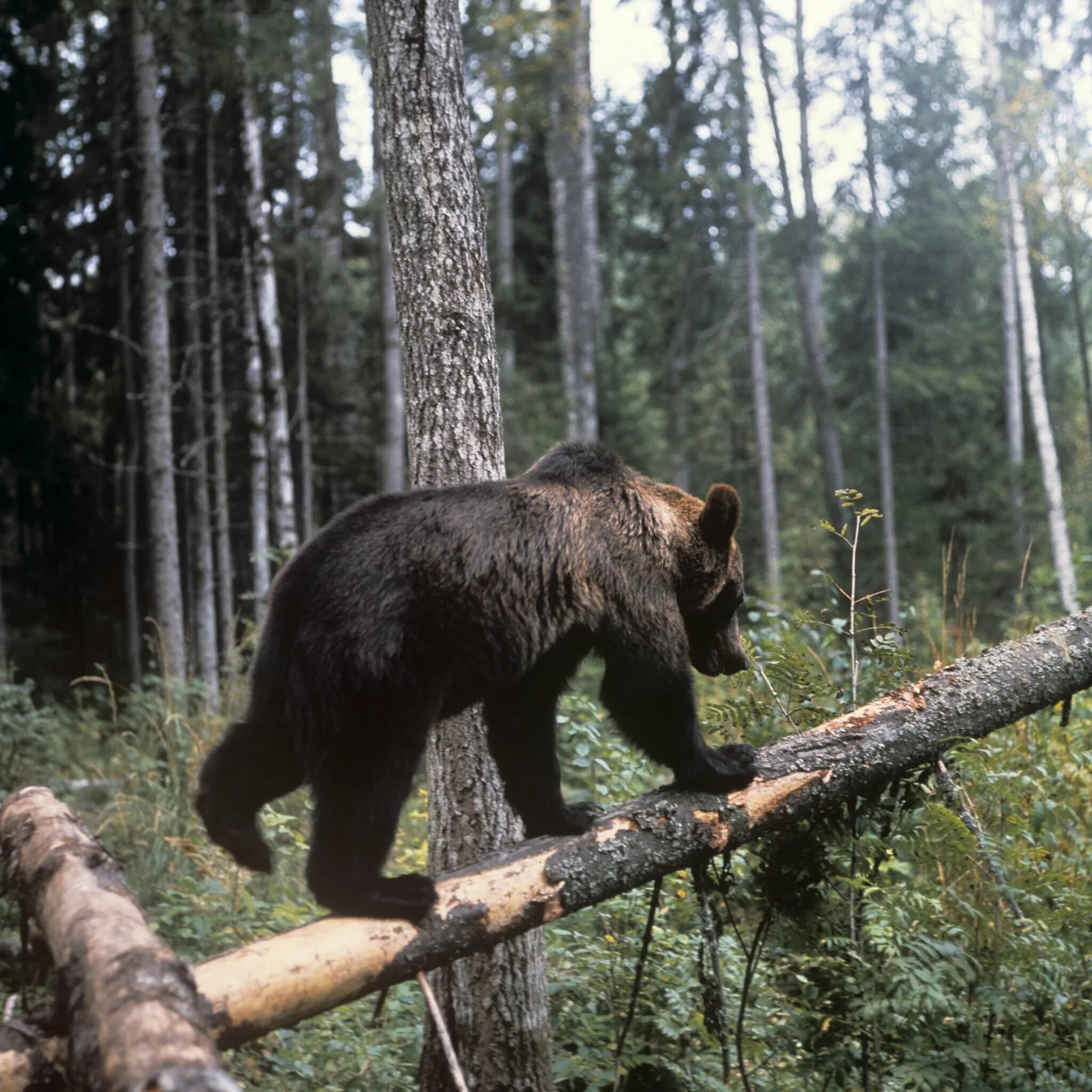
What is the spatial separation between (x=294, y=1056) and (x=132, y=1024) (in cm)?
285

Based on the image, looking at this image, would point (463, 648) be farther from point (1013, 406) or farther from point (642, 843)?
point (1013, 406)

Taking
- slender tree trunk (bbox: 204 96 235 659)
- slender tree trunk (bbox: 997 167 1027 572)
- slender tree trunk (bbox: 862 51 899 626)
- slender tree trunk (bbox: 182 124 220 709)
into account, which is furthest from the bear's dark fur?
slender tree trunk (bbox: 997 167 1027 572)

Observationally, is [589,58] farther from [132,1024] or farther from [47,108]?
[132,1024]

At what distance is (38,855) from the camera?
2932 mm

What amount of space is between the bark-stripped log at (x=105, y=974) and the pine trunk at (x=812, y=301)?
1884cm

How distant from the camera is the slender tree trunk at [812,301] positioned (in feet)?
69.3

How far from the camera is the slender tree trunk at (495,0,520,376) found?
21.1 metres

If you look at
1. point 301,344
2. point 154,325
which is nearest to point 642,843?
point 154,325

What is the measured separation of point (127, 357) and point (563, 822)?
53.8 ft

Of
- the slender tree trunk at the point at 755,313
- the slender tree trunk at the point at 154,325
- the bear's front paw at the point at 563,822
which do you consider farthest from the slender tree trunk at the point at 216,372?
the bear's front paw at the point at 563,822

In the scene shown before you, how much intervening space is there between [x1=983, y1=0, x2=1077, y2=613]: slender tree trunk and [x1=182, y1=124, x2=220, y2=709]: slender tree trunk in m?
14.2

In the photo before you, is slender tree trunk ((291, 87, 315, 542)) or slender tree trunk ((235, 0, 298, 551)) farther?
slender tree trunk ((291, 87, 315, 542))

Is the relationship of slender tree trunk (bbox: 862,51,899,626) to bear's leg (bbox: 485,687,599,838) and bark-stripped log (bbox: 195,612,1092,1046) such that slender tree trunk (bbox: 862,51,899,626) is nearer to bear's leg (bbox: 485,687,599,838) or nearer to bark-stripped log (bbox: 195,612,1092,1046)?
bark-stripped log (bbox: 195,612,1092,1046)

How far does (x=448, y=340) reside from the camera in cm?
446
